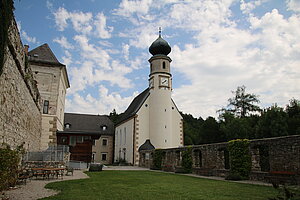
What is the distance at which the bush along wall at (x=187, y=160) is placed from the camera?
58.7ft

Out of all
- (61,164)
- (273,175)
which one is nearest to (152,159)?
(61,164)

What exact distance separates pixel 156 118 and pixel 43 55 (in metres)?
14.5

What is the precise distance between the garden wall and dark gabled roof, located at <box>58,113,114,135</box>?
15645 millimetres

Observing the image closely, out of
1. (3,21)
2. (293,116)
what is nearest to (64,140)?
(3,21)

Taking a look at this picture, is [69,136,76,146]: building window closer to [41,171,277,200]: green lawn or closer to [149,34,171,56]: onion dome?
[149,34,171,56]: onion dome

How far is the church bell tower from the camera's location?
1200 inches

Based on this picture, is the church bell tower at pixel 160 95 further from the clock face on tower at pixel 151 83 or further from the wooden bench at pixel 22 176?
the wooden bench at pixel 22 176

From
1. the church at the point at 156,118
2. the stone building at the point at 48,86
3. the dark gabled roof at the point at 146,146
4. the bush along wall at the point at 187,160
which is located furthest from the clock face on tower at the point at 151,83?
the bush along wall at the point at 187,160

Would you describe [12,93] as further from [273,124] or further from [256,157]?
[273,124]

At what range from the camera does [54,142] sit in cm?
2309

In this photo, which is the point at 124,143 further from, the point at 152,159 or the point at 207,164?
the point at 207,164

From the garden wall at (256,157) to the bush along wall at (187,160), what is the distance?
0.31 meters

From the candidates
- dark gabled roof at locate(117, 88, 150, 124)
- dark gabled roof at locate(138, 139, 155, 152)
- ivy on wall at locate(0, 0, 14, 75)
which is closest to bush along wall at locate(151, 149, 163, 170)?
dark gabled roof at locate(138, 139, 155, 152)

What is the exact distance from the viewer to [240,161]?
13125mm
